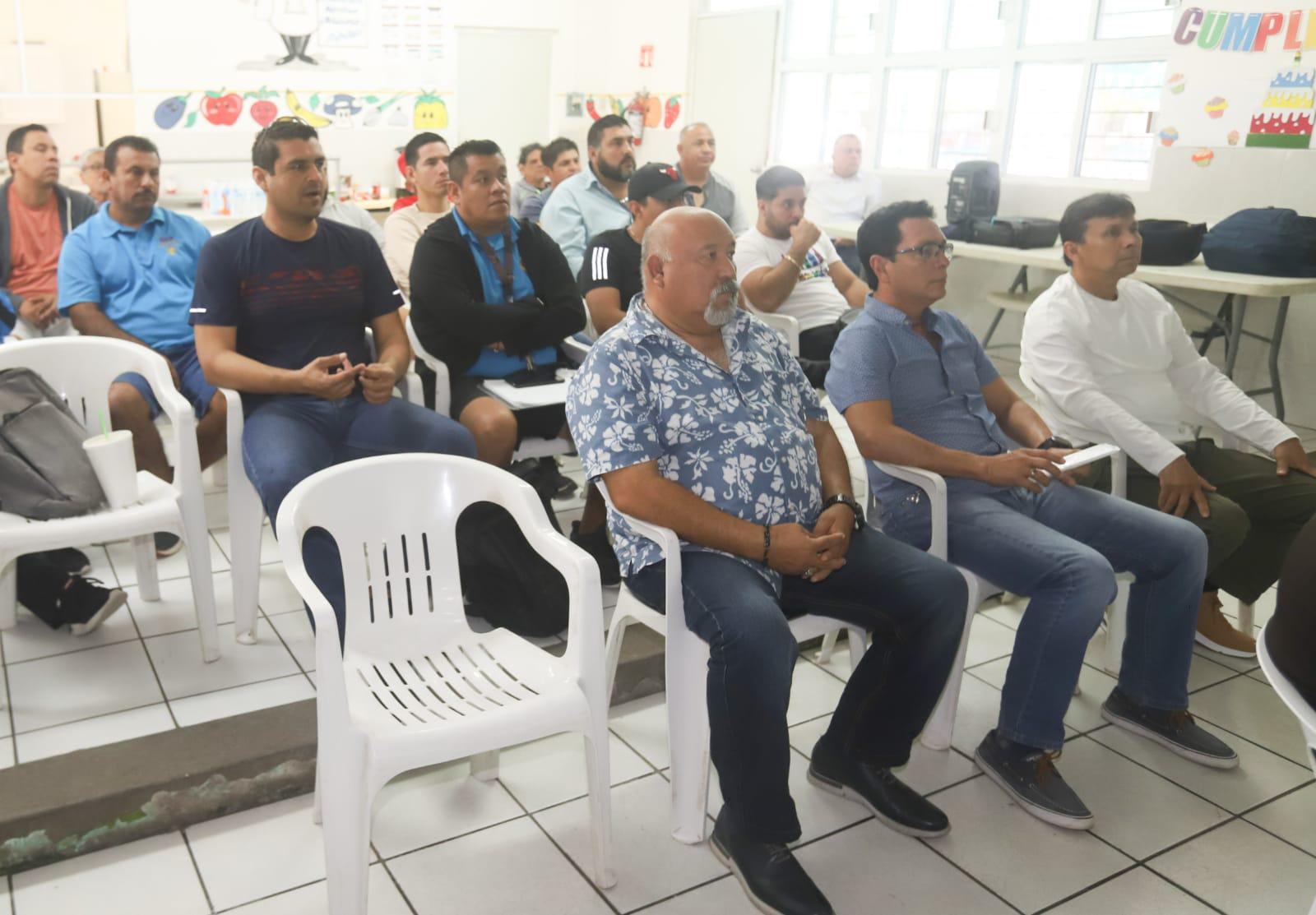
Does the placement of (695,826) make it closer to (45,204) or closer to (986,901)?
(986,901)

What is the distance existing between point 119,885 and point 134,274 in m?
2.09

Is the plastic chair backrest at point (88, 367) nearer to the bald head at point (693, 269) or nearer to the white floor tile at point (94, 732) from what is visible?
the white floor tile at point (94, 732)

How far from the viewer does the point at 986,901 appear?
6.05 feet

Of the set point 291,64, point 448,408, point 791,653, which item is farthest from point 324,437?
point 291,64

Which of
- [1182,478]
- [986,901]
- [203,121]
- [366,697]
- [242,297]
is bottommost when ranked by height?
[986,901]

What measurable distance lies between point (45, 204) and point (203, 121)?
2444mm

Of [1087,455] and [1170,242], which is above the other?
[1170,242]

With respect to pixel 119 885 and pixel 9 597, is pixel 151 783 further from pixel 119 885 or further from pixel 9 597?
pixel 9 597

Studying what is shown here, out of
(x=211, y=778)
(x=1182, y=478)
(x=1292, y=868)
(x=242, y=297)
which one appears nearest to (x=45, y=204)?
(x=242, y=297)

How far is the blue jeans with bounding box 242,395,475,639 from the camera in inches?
92.7

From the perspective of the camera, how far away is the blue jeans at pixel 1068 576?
6.90ft

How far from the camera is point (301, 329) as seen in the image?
2.66 m

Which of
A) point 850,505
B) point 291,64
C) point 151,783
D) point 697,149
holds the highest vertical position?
point 291,64

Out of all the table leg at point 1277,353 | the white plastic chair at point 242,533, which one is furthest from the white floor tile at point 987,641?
the table leg at point 1277,353
